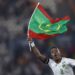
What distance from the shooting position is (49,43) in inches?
356

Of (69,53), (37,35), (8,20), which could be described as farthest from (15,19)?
(37,35)

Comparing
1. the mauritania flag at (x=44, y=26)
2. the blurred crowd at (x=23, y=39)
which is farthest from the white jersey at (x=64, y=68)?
the blurred crowd at (x=23, y=39)

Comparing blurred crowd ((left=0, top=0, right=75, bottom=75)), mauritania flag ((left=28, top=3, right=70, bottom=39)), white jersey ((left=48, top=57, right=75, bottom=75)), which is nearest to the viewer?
white jersey ((left=48, top=57, right=75, bottom=75))

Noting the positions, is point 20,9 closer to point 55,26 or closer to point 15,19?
point 15,19

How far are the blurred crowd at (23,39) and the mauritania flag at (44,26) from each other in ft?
10.1

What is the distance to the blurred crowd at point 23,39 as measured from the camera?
29.4 feet

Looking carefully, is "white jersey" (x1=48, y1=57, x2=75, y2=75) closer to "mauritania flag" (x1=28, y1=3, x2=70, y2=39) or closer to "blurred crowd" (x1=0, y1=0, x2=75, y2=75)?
"mauritania flag" (x1=28, y1=3, x2=70, y2=39)

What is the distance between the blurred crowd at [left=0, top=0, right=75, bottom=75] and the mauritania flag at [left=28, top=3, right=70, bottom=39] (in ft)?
10.1

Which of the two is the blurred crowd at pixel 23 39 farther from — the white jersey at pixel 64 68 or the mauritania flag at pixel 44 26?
the white jersey at pixel 64 68

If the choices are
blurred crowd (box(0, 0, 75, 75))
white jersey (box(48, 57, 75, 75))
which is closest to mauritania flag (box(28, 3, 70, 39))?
white jersey (box(48, 57, 75, 75))

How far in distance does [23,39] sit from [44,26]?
3376 millimetres

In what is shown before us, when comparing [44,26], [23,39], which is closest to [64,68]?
[44,26]

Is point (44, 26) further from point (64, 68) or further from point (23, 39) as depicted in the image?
point (23, 39)

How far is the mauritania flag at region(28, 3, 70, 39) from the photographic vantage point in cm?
582
